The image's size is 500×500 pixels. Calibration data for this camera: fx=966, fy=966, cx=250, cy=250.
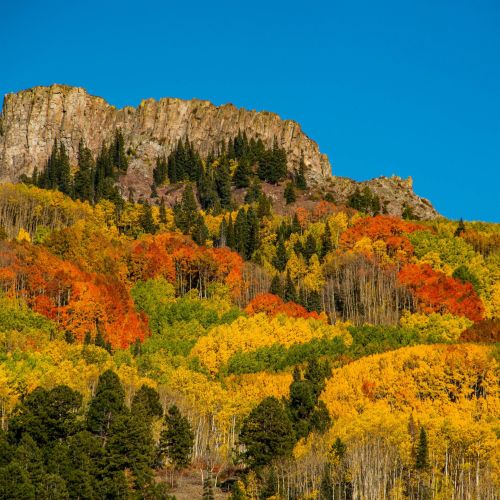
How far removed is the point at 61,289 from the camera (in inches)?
5369

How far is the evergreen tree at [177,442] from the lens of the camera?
86.8 meters

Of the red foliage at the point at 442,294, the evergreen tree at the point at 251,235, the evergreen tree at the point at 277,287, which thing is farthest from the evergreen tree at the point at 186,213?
the red foliage at the point at 442,294

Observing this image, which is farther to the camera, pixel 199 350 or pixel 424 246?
pixel 424 246

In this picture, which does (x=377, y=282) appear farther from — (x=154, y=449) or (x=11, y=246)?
(x=154, y=449)

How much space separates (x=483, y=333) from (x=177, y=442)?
55010 millimetres

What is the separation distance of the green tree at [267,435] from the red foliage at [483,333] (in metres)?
43.7

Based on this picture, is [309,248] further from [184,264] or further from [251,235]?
[184,264]

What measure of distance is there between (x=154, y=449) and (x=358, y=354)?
42523 millimetres

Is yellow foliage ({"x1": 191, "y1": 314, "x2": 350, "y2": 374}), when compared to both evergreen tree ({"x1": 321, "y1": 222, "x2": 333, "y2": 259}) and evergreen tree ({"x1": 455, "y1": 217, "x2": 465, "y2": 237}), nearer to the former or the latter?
evergreen tree ({"x1": 321, "y1": 222, "x2": 333, "y2": 259})

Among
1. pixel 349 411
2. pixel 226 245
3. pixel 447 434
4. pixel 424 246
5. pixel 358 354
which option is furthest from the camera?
pixel 226 245

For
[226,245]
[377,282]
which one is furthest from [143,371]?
[226,245]

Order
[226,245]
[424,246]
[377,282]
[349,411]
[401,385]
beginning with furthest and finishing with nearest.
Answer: [226,245] → [424,246] → [377,282] → [401,385] → [349,411]

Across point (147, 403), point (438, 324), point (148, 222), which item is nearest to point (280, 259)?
point (148, 222)

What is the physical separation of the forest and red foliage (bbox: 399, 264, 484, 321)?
1.04 ft
